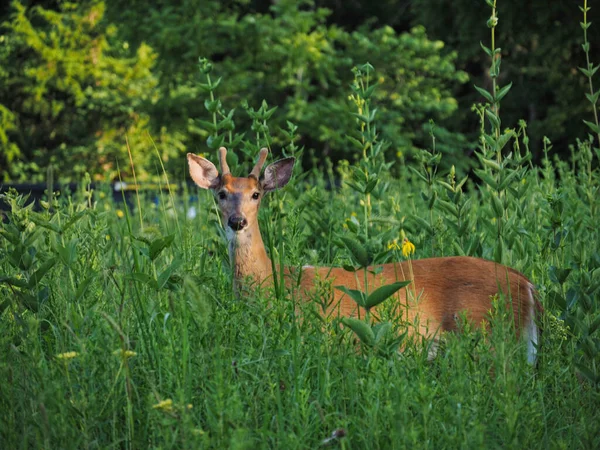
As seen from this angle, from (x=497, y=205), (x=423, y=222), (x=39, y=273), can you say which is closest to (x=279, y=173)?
(x=423, y=222)

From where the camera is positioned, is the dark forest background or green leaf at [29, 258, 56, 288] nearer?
green leaf at [29, 258, 56, 288]

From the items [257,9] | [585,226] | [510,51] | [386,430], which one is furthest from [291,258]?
[257,9]

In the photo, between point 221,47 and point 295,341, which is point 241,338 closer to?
point 295,341

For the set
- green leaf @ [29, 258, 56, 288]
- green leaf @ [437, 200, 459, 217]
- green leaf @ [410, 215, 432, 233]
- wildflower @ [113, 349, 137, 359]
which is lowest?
green leaf @ [410, 215, 432, 233]

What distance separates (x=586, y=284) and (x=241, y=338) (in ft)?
3.82

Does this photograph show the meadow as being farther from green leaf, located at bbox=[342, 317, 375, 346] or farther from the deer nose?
the deer nose

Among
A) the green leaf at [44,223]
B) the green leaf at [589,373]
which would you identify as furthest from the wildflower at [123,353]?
the green leaf at [589,373]

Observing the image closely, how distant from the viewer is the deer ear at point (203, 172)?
4.63m

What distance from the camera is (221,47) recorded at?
16.0 metres

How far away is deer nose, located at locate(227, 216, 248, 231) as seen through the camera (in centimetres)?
437

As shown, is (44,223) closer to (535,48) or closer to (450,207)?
(450,207)

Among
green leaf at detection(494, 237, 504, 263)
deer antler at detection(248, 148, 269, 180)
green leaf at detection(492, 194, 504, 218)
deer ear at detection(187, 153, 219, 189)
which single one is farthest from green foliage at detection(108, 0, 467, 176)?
green leaf at detection(492, 194, 504, 218)

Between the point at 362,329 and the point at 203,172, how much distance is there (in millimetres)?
2042

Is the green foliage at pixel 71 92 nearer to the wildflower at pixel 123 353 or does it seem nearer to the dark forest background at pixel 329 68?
the dark forest background at pixel 329 68
